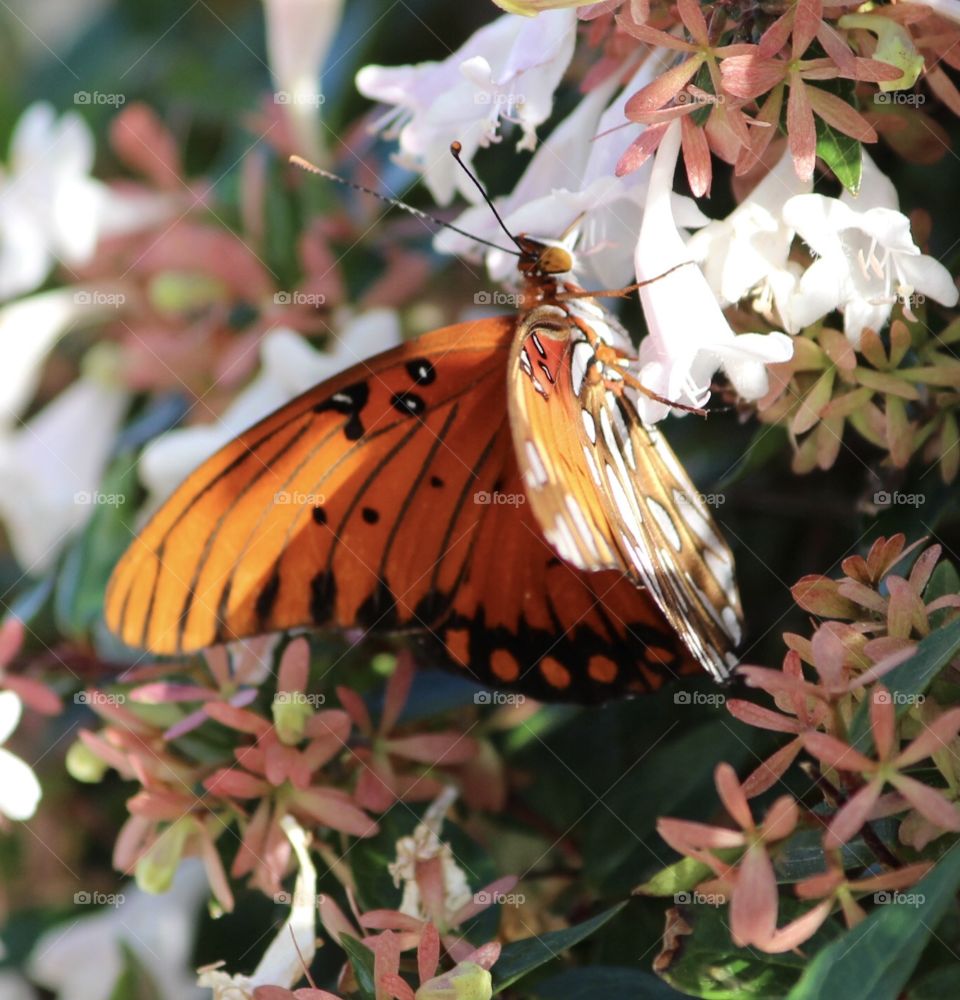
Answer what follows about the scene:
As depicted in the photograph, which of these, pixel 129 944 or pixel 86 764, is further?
pixel 129 944

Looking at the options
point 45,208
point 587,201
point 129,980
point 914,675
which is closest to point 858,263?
point 587,201

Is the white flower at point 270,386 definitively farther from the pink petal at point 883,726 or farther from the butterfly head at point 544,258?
the pink petal at point 883,726

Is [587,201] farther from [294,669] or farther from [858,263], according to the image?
[294,669]

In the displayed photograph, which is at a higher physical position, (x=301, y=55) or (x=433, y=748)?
(x=301, y=55)

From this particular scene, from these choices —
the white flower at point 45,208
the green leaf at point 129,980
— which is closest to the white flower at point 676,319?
the green leaf at point 129,980

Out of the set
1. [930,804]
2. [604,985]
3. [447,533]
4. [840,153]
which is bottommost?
[604,985]

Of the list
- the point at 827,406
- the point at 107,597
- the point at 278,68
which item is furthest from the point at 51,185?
the point at 827,406

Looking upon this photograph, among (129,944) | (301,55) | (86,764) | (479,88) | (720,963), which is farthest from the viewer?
(301,55)

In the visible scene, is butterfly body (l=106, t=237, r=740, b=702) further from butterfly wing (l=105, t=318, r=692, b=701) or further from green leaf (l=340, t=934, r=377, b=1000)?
green leaf (l=340, t=934, r=377, b=1000)
